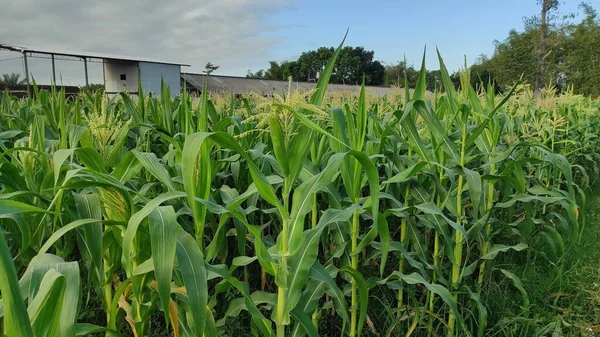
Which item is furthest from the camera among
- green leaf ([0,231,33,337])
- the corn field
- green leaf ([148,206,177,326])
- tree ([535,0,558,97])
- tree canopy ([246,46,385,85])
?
tree canopy ([246,46,385,85])

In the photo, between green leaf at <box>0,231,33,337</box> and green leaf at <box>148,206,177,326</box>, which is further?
green leaf at <box>148,206,177,326</box>

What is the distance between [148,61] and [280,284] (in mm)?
33815

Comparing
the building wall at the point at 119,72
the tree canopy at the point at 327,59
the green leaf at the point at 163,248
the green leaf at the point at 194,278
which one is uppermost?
the tree canopy at the point at 327,59

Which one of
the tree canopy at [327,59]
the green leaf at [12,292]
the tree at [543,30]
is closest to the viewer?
the green leaf at [12,292]

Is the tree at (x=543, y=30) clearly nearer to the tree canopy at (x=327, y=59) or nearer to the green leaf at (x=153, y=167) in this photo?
the green leaf at (x=153, y=167)

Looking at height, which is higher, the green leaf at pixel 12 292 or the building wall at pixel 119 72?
the building wall at pixel 119 72

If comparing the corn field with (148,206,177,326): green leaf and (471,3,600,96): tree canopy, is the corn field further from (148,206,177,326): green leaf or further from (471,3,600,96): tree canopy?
(471,3,600,96): tree canopy

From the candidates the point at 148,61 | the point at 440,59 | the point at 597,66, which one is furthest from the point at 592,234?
the point at 597,66

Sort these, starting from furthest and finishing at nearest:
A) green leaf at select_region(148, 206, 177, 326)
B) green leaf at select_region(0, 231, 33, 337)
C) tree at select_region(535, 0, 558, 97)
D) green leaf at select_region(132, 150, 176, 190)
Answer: tree at select_region(535, 0, 558, 97) < green leaf at select_region(132, 150, 176, 190) < green leaf at select_region(148, 206, 177, 326) < green leaf at select_region(0, 231, 33, 337)

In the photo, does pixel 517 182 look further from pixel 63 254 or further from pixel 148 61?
pixel 148 61

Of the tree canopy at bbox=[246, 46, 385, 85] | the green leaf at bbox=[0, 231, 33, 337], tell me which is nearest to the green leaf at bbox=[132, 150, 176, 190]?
the green leaf at bbox=[0, 231, 33, 337]

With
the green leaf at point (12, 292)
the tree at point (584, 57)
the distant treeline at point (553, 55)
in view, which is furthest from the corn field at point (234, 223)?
the tree at point (584, 57)

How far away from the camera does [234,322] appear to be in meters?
2.25

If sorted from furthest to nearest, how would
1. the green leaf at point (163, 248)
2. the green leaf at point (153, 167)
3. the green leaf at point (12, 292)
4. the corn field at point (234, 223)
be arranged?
the green leaf at point (153, 167)
the corn field at point (234, 223)
the green leaf at point (163, 248)
the green leaf at point (12, 292)
